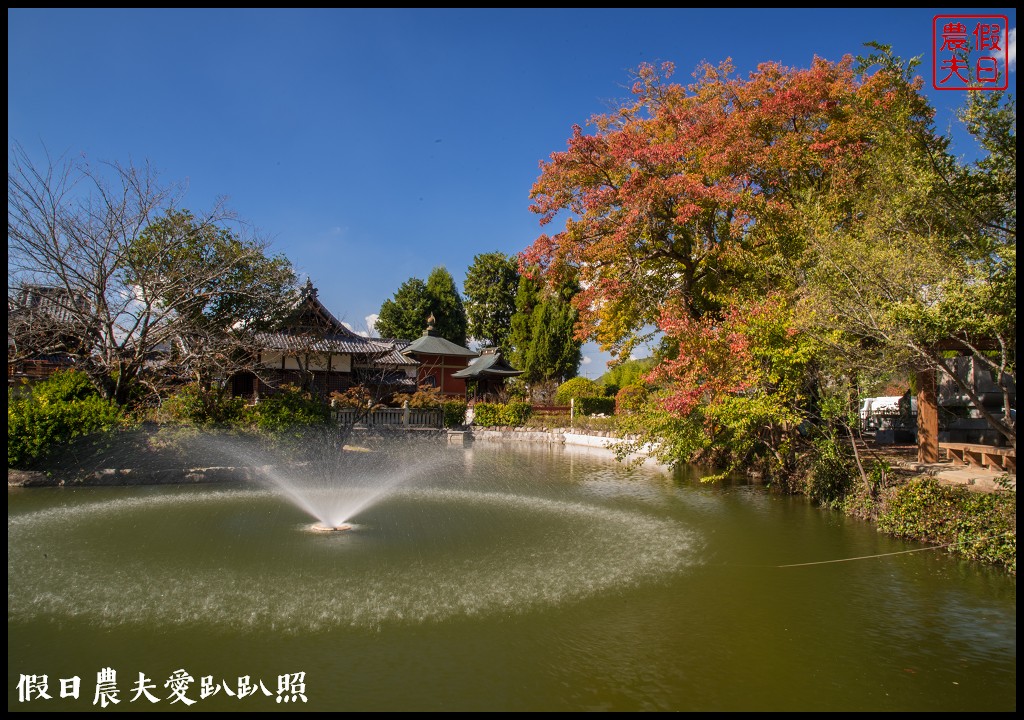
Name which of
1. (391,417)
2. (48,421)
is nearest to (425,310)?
(391,417)

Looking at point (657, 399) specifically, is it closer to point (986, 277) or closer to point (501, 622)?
point (986, 277)

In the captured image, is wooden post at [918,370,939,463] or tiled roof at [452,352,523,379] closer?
wooden post at [918,370,939,463]

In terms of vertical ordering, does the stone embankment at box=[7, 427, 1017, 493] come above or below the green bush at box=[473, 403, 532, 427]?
below

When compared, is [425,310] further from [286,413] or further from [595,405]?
[286,413]

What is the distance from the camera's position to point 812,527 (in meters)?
10.3

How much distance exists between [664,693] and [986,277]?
6504mm

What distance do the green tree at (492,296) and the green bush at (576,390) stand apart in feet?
44.7

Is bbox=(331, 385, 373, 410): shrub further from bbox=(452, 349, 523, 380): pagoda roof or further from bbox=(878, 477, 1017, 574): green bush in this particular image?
bbox=(878, 477, 1017, 574): green bush

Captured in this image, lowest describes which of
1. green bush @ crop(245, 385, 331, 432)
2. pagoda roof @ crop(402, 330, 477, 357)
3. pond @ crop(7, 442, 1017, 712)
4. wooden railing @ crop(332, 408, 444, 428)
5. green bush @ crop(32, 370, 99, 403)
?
pond @ crop(7, 442, 1017, 712)

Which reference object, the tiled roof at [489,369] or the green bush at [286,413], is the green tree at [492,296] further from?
the green bush at [286,413]

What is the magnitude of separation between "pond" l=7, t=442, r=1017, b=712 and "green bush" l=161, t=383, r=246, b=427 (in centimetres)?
430

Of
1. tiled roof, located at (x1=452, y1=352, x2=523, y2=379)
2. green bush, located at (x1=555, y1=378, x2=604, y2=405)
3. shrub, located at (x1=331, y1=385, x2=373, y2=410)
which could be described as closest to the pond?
shrub, located at (x1=331, y1=385, x2=373, y2=410)

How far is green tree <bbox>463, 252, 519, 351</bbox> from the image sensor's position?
158ft

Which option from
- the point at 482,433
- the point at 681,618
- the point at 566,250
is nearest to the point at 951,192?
the point at 681,618
